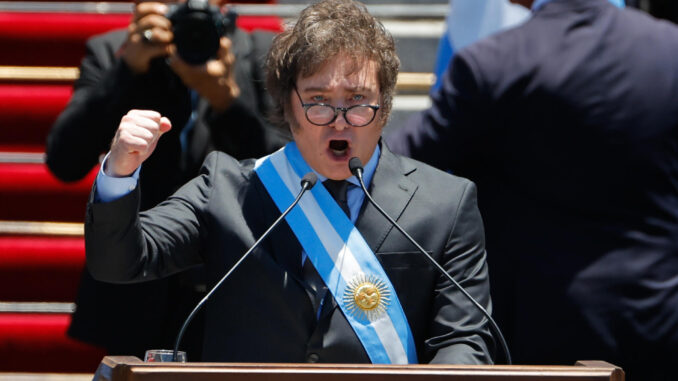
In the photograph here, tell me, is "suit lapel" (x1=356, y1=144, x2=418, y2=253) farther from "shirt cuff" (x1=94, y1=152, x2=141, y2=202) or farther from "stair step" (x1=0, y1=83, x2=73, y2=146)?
"stair step" (x1=0, y1=83, x2=73, y2=146)

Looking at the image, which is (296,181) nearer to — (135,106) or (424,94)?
(135,106)

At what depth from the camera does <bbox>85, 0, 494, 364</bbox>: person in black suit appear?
5.94 feet

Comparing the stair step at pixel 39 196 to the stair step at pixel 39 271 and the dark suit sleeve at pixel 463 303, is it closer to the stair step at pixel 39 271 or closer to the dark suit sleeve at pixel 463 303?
the stair step at pixel 39 271

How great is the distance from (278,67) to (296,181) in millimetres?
222

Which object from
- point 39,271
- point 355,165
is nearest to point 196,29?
point 355,165

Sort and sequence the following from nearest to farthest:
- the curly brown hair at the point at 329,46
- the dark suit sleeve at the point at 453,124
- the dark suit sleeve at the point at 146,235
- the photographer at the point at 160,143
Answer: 1. the dark suit sleeve at the point at 146,235
2. the curly brown hair at the point at 329,46
3. the photographer at the point at 160,143
4. the dark suit sleeve at the point at 453,124

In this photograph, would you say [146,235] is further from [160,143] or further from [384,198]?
[160,143]

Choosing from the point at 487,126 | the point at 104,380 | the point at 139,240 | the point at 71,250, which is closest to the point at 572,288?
the point at 487,126

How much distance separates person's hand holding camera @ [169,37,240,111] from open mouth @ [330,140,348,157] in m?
0.68

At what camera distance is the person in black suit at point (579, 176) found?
2510 mm

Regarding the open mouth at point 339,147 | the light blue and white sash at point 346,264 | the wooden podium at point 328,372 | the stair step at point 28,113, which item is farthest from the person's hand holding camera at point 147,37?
the stair step at point 28,113

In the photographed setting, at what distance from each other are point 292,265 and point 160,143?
0.71 m

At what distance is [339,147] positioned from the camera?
187 centimetres

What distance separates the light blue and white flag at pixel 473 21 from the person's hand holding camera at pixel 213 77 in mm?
980
